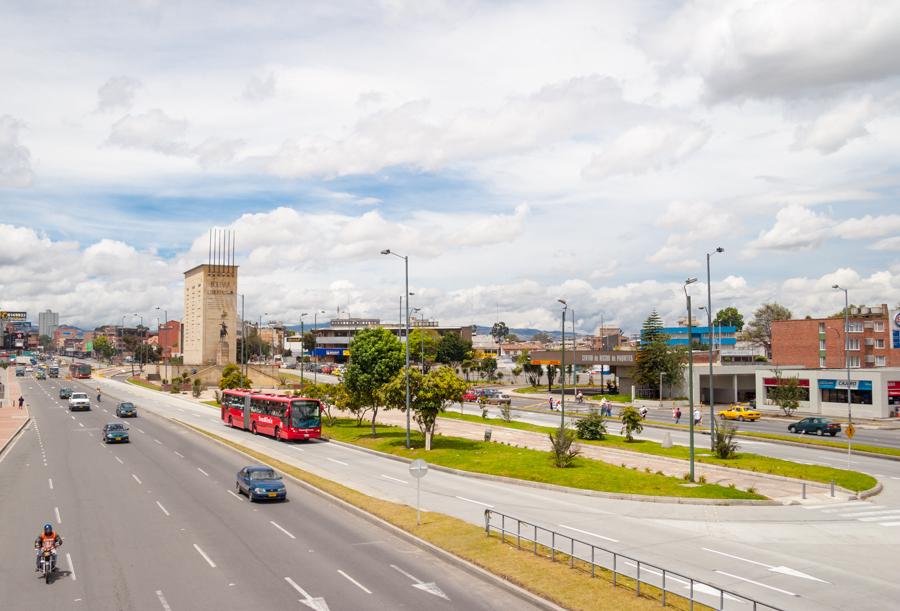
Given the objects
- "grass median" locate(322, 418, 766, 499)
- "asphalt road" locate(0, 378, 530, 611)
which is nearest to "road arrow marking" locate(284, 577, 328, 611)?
"asphalt road" locate(0, 378, 530, 611)

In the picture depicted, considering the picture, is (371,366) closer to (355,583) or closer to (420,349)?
(355,583)

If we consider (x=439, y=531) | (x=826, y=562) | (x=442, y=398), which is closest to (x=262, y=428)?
(x=442, y=398)

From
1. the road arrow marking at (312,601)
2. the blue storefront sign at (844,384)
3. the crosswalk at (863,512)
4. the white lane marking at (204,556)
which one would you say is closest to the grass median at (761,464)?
the crosswalk at (863,512)

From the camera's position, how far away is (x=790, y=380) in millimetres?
74312

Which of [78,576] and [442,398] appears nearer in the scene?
[78,576]

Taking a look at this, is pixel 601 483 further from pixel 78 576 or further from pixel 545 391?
pixel 545 391

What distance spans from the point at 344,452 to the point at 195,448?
10127 millimetres

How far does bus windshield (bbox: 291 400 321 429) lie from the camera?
5031cm

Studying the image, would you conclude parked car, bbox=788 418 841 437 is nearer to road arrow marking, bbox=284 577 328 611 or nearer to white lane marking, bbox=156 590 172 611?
road arrow marking, bbox=284 577 328 611

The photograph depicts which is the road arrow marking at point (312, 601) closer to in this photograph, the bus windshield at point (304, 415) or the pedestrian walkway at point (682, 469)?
the pedestrian walkway at point (682, 469)

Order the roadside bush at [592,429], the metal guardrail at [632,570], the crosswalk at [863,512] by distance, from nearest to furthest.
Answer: the metal guardrail at [632,570]
the crosswalk at [863,512]
the roadside bush at [592,429]

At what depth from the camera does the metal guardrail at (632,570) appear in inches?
631

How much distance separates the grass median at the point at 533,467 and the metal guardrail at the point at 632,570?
921 centimetres

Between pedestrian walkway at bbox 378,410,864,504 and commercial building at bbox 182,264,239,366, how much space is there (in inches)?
3422
